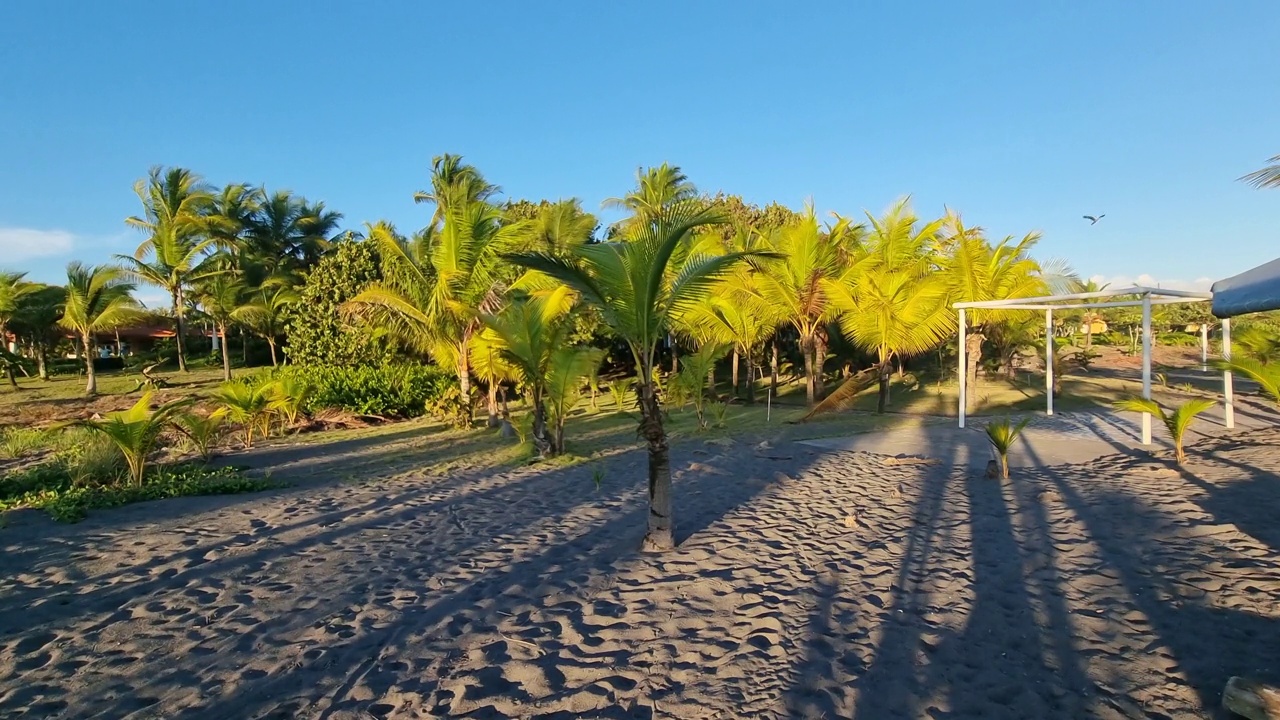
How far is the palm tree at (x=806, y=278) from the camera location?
14289mm

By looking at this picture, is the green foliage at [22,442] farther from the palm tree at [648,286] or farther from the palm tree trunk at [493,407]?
the palm tree at [648,286]

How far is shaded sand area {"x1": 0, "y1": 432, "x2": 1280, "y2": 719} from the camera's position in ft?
10.00

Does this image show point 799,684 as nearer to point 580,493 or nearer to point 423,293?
point 580,493

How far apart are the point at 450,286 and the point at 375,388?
4.22 m

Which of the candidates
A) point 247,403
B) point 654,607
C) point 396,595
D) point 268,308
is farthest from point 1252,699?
point 268,308

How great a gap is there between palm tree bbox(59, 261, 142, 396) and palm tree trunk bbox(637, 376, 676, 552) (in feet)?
67.7

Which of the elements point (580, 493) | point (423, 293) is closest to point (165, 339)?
point (423, 293)

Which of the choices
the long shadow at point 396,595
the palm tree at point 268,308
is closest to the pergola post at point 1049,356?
the long shadow at point 396,595

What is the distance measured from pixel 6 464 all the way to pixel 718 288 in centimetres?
1223

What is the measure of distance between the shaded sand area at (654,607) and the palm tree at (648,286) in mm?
627

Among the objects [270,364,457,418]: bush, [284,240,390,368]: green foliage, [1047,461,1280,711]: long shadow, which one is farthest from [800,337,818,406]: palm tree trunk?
[284,240,390,368]: green foliage

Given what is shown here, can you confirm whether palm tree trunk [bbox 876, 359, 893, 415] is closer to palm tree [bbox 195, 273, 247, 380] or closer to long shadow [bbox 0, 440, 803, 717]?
long shadow [bbox 0, 440, 803, 717]

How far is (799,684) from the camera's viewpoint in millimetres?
3160

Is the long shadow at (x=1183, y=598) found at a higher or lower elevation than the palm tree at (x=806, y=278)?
lower
